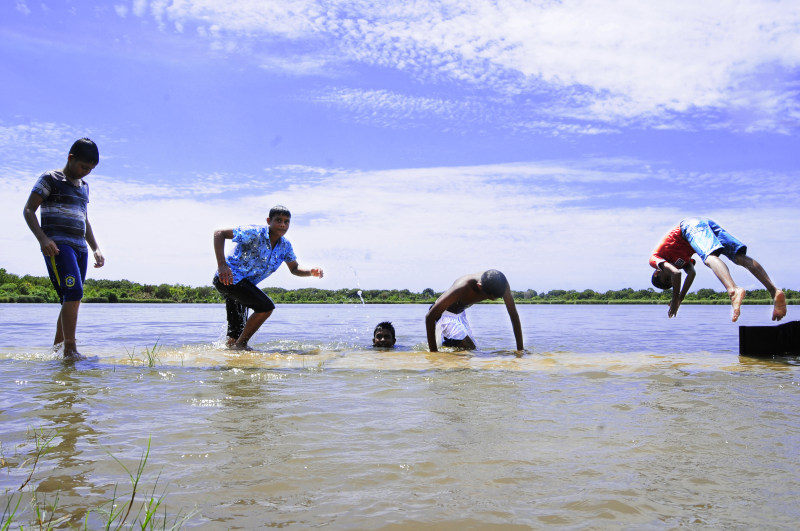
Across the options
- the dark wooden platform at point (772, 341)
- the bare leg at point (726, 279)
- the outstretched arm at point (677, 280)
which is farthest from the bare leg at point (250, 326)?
the dark wooden platform at point (772, 341)

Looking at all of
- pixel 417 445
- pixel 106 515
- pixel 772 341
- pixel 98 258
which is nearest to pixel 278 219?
pixel 98 258

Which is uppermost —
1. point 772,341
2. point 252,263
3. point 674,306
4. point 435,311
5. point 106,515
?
point 252,263

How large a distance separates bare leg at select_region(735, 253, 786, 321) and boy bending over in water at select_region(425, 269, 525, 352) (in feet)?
9.30

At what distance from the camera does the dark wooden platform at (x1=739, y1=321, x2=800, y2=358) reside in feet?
23.8

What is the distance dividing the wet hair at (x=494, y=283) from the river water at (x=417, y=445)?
175 centimetres

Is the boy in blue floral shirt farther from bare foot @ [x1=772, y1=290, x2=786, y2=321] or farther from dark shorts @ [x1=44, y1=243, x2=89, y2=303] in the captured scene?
bare foot @ [x1=772, y1=290, x2=786, y2=321]

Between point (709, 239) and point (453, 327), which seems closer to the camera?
point (709, 239)

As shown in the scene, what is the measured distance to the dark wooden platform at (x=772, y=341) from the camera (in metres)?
7.26

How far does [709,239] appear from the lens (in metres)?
6.85

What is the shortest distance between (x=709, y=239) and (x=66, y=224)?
7.63 m

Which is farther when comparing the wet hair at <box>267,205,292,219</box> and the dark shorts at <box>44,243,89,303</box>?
the wet hair at <box>267,205,292,219</box>

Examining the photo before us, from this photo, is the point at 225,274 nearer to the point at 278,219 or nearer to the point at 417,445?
the point at 278,219

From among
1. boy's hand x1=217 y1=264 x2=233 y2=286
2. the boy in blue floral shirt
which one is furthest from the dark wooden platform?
boy's hand x1=217 y1=264 x2=233 y2=286

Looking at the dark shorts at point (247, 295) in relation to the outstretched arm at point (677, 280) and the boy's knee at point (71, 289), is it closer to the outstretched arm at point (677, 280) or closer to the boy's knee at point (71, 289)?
the boy's knee at point (71, 289)
